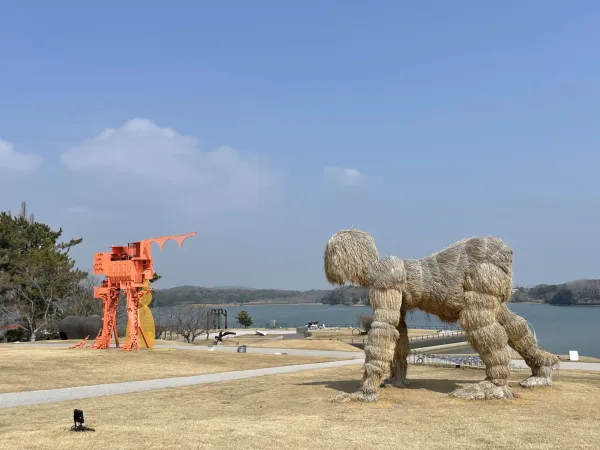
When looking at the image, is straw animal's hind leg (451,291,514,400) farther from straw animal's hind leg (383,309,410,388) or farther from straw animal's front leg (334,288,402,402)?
straw animal's hind leg (383,309,410,388)

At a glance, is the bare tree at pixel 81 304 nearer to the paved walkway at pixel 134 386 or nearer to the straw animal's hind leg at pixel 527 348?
the paved walkway at pixel 134 386

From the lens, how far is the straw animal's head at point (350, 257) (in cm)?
1282

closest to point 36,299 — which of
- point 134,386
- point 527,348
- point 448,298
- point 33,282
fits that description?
point 33,282

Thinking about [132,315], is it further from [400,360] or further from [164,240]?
[400,360]

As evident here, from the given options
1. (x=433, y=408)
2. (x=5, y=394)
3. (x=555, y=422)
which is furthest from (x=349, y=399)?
(x=5, y=394)

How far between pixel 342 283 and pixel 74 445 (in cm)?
687

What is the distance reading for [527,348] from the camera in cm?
1319

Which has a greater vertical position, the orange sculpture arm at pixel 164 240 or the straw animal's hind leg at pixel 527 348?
the orange sculpture arm at pixel 164 240

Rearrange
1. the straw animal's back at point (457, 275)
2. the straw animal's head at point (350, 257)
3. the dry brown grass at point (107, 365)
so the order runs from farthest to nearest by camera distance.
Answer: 1. the dry brown grass at point (107, 365)
2. the straw animal's head at point (350, 257)
3. the straw animal's back at point (457, 275)

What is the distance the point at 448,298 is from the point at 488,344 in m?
1.25

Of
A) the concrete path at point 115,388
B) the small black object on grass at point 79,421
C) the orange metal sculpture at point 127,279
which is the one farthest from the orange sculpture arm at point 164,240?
the small black object on grass at point 79,421

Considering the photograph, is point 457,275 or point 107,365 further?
point 107,365

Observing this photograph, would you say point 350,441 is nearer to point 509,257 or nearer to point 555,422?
point 555,422

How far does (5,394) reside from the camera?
1477 cm
